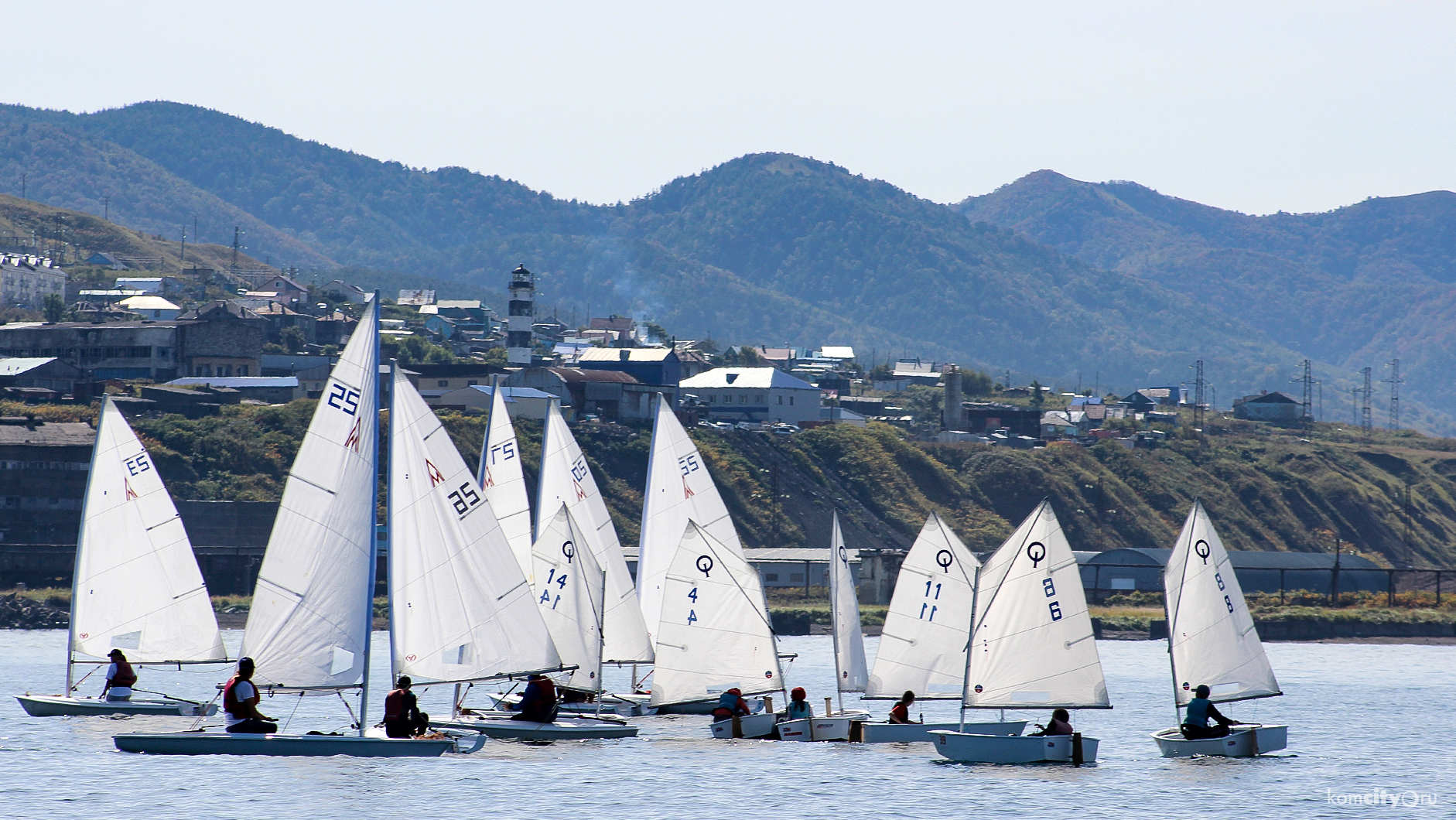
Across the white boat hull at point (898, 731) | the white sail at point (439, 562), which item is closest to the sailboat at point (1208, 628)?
the white boat hull at point (898, 731)

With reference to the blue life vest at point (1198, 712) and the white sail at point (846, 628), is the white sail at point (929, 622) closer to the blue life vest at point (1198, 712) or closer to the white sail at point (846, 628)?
the white sail at point (846, 628)

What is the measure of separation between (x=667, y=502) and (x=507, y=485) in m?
5.24

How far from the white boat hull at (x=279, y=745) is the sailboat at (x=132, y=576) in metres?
6.74

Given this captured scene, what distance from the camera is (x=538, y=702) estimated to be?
38.9 metres

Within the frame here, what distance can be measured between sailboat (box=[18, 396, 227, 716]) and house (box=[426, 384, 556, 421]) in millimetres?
83930

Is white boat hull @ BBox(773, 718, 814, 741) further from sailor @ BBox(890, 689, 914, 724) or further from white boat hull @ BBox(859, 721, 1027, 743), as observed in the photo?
sailor @ BBox(890, 689, 914, 724)

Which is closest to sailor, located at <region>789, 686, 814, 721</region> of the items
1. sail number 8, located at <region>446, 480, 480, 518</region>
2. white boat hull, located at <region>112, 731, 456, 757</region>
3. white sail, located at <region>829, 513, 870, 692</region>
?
white sail, located at <region>829, 513, 870, 692</region>

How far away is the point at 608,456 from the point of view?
125 metres

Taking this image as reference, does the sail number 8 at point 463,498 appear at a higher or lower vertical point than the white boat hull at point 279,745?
higher

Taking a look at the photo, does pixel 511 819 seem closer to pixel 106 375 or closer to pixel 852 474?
pixel 852 474

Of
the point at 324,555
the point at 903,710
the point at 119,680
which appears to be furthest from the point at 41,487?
the point at 324,555

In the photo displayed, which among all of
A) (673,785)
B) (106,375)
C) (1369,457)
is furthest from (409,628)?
(1369,457)

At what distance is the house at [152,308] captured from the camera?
165 metres

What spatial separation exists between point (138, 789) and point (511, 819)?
8.02 m
